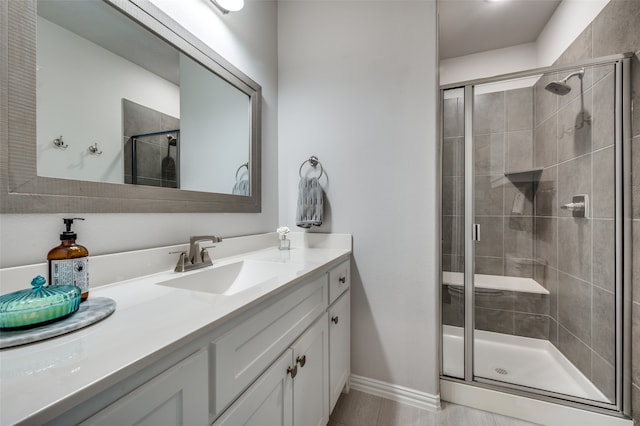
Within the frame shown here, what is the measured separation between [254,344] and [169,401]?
9.5 inches

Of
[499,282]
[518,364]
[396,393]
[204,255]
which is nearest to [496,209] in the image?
[499,282]

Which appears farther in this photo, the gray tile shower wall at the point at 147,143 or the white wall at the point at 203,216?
the gray tile shower wall at the point at 147,143

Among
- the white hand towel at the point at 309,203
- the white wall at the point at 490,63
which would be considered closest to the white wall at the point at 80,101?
the white hand towel at the point at 309,203

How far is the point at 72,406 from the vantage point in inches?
12.9

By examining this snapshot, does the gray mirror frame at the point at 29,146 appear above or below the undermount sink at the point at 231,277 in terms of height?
above

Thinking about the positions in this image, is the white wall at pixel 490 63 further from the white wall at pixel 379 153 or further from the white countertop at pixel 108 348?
the white countertop at pixel 108 348

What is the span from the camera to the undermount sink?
952 mm

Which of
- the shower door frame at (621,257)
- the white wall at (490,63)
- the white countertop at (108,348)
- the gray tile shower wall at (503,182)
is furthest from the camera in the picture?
the white wall at (490,63)

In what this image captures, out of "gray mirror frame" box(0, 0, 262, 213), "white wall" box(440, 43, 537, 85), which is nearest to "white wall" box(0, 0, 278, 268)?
"gray mirror frame" box(0, 0, 262, 213)

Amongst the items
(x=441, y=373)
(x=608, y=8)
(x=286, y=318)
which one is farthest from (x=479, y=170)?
(x=286, y=318)

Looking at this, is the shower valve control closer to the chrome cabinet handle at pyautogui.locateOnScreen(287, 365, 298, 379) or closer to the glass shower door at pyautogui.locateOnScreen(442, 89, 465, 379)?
the glass shower door at pyautogui.locateOnScreen(442, 89, 465, 379)

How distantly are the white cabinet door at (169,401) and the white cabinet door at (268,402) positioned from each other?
95mm

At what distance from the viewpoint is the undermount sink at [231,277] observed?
95 cm

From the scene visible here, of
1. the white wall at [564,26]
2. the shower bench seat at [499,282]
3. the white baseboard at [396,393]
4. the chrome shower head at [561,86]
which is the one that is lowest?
the white baseboard at [396,393]
